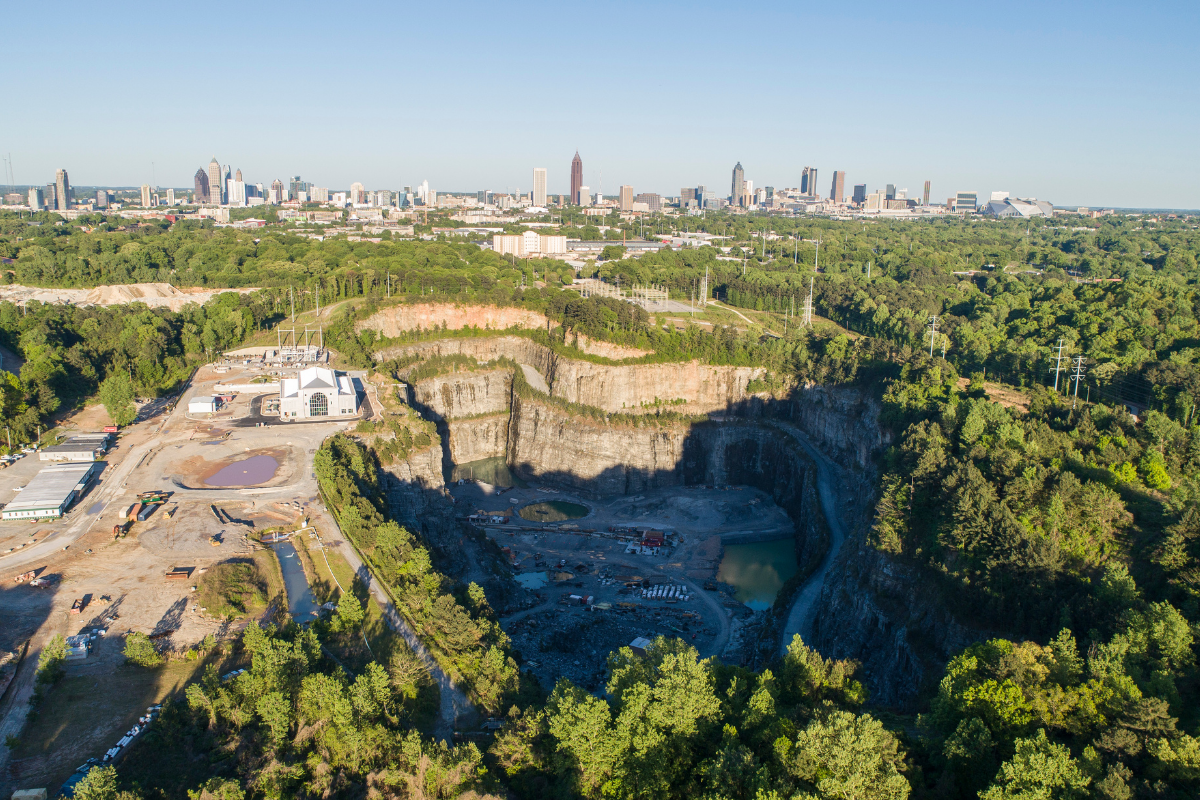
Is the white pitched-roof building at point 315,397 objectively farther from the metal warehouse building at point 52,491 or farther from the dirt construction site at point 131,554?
the metal warehouse building at point 52,491

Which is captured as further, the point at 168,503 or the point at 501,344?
the point at 501,344

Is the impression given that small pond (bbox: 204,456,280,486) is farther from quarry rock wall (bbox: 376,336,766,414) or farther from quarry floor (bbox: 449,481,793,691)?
quarry rock wall (bbox: 376,336,766,414)

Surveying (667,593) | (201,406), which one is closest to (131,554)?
(201,406)

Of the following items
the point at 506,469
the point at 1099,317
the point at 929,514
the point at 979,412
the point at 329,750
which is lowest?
the point at 506,469

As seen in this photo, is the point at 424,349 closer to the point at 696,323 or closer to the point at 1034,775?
the point at 696,323

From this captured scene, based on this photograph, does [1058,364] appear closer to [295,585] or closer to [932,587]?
[932,587]

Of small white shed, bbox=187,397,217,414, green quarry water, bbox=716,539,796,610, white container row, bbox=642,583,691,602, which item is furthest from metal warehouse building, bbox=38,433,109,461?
green quarry water, bbox=716,539,796,610

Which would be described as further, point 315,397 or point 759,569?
point 315,397

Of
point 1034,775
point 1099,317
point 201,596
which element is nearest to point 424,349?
point 201,596
